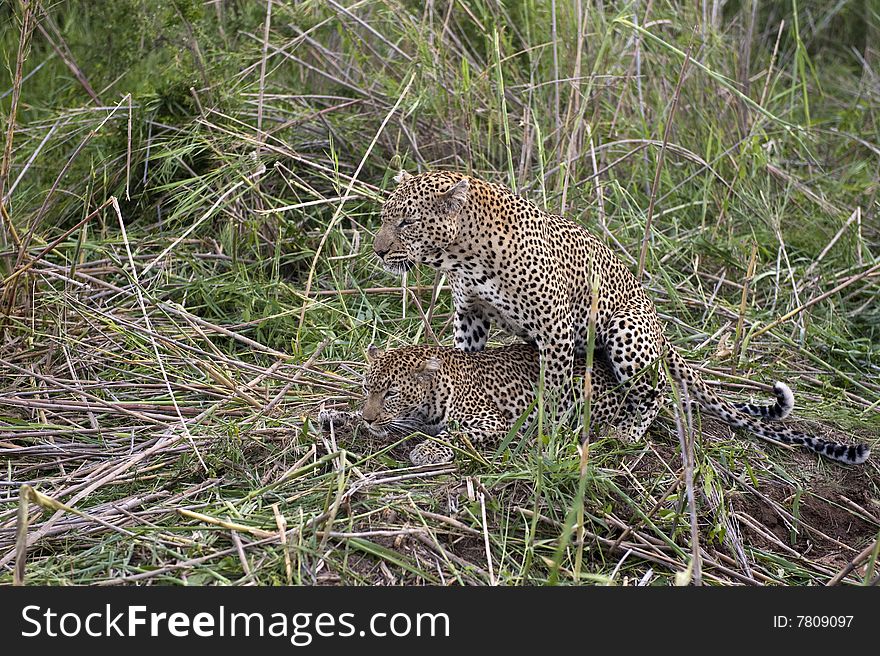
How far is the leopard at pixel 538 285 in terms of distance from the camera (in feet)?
19.8

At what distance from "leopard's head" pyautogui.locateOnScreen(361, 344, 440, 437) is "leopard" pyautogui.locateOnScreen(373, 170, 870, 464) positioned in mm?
486

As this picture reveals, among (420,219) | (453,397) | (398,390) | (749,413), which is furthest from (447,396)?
(749,413)

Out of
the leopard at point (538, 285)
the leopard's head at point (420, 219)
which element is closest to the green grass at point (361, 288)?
the leopard at point (538, 285)

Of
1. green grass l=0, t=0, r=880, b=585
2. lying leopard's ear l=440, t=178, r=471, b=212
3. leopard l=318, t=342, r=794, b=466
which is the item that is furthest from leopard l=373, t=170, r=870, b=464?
green grass l=0, t=0, r=880, b=585

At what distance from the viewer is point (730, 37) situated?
10336mm

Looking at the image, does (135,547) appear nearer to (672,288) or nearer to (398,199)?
(398,199)

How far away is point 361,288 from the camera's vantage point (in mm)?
7840

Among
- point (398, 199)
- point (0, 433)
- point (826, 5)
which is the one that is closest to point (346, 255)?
point (398, 199)

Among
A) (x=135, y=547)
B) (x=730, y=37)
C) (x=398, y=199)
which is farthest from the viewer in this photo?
(x=730, y=37)

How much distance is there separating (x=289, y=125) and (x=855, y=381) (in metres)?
4.21

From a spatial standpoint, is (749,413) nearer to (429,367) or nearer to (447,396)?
(447,396)

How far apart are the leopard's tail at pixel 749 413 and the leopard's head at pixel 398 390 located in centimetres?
146

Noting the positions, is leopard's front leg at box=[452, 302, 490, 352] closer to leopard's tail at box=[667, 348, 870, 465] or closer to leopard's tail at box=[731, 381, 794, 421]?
leopard's tail at box=[667, 348, 870, 465]

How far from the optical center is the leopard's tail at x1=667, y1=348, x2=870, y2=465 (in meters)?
6.39
